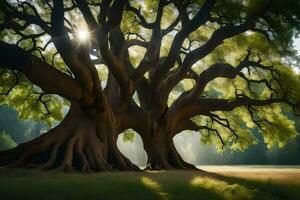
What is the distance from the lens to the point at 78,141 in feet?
54.8

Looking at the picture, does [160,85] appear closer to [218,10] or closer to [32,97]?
[218,10]

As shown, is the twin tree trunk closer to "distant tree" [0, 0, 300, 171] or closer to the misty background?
"distant tree" [0, 0, 300, 171]

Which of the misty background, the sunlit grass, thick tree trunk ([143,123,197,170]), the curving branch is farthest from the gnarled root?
the misty background

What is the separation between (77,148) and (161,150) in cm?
680

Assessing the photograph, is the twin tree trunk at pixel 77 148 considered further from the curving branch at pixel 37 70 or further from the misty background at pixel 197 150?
the misty background at pixel 197 150

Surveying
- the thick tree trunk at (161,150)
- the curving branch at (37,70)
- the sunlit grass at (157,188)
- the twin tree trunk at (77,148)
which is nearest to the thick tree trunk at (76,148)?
the twin tree trunk at (77,148)

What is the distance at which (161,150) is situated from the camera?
71.8 ft

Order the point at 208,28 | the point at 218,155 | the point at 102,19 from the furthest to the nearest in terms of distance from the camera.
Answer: the point at 218,155, the point at 208,28, the point at 102,19

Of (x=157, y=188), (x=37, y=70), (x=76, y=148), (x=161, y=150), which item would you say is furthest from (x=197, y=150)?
(x=157, y=188)

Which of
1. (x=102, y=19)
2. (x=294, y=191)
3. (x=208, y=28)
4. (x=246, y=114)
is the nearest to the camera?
(x=294, y=191)

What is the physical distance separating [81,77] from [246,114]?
622 inches

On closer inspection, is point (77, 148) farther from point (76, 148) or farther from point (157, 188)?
point (157, 188)

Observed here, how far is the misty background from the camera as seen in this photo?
50.0 meters

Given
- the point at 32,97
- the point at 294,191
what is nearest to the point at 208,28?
the point at 32,97
